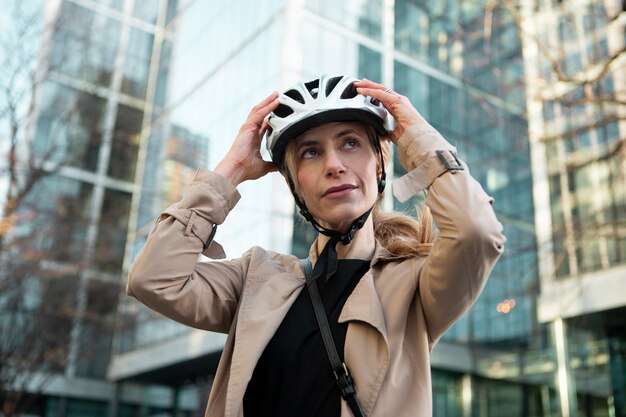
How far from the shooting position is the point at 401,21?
78.6ft

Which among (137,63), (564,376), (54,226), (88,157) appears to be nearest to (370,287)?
(54,226)

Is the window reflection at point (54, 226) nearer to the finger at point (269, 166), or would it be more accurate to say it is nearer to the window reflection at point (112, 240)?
the window reflection at point (112, 240)

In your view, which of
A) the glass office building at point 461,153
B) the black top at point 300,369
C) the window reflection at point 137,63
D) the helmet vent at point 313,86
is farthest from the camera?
the window reflection at point 137,63

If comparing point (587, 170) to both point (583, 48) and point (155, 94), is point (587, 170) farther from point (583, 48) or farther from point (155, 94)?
point (155, 94)

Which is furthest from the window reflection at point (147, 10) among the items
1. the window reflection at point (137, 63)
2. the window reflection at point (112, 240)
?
the window reflection at point (112, 240)

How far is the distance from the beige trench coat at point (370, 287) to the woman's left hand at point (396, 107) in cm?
6

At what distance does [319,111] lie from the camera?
8.58 feet

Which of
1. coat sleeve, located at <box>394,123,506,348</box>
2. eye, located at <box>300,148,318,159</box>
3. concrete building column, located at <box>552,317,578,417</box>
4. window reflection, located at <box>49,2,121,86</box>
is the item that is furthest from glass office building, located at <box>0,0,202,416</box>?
coat sleeve, located at <box>394,123,506,348</box>

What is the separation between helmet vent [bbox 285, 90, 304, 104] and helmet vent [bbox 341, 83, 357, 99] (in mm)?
168

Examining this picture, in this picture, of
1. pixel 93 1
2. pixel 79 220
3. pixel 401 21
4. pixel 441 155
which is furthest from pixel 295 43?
pixel 441 155

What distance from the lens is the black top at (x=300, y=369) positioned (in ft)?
7.52

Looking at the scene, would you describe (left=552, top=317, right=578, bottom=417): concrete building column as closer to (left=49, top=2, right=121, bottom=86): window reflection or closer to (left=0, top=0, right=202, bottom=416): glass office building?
(left=0, top=0, right=202, bottom=416): glass office building

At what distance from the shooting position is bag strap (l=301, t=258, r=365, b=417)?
7.22 feet

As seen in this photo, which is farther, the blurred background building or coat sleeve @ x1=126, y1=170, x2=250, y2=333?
the blurred background building
